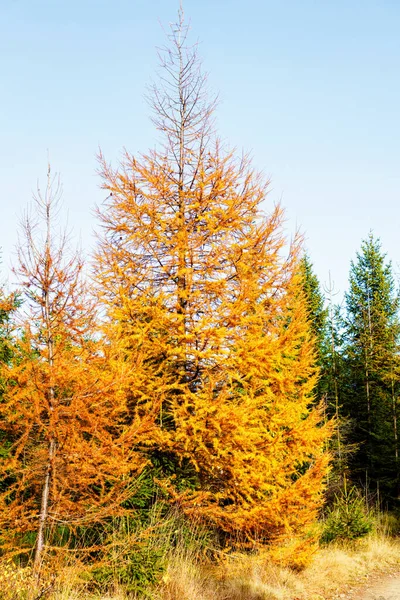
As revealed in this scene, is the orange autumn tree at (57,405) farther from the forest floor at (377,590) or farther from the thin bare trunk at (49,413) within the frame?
the forest floor at (377,590)

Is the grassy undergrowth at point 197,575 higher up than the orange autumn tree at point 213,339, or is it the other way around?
the orange autumn tree at point 213,339

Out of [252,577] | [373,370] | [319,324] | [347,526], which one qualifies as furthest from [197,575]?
[319,324]

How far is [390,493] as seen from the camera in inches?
761

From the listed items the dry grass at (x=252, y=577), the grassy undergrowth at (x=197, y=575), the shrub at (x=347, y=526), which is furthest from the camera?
the shrub at (x=347, y=526)

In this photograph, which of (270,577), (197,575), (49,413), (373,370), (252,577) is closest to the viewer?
(49,413)

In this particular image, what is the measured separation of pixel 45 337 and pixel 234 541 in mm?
5123

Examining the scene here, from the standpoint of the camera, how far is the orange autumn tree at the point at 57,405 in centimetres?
621

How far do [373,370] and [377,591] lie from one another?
46.3 ft

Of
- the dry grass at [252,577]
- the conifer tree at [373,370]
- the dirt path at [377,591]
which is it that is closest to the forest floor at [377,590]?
→ the dirt path at [377,591]

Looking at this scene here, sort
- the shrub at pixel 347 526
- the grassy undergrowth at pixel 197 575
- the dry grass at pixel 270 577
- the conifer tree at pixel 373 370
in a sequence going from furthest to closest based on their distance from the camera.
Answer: the conifer tree at pixel 373 370, the shrub at pixel 347 526, the dry grass at pixel 270 577, the grassy undergrowth at pixel 197 575

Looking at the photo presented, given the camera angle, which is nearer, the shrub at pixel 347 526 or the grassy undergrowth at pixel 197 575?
the grassy undergrowth at pixel 197 575

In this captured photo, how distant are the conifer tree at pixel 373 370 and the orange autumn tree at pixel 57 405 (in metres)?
12.2

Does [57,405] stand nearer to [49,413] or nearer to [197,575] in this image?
[49,413]

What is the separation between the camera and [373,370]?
72.8 feet
